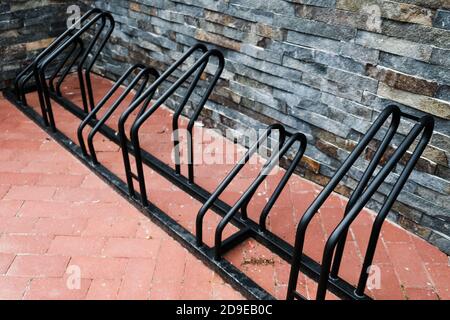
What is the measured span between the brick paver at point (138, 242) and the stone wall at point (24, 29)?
1.23 meters

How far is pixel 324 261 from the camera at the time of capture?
1647 millimetres

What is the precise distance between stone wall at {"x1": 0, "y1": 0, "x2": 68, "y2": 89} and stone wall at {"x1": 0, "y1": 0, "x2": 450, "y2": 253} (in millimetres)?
1210

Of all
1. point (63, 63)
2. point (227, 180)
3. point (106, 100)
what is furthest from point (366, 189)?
point (63, 63)

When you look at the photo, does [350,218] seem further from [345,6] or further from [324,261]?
[345,6]

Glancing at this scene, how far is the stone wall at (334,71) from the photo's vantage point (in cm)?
203

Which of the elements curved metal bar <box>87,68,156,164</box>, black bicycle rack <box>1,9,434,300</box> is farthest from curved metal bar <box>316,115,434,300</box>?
curved metal bar <box>87,68,156,164</box>

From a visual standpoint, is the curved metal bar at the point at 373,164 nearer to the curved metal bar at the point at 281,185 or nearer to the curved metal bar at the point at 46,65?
the curved metal bar at the point at 281,185

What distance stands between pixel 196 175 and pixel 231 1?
117 centimetres

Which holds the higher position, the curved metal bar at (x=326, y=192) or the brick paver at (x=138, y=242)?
the curved metal bar at (x=326, y=192)

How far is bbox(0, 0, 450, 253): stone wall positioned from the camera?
203 cm

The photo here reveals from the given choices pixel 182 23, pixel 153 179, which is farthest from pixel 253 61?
pixel 153 179

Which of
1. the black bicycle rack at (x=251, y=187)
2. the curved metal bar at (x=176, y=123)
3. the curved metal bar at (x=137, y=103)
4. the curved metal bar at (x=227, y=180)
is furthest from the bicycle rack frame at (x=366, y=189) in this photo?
the curved metal bar at (x=137, y=103)

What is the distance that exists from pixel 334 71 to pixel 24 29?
2.94 metres

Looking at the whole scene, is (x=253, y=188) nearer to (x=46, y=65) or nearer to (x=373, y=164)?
(x=373, y=164)
